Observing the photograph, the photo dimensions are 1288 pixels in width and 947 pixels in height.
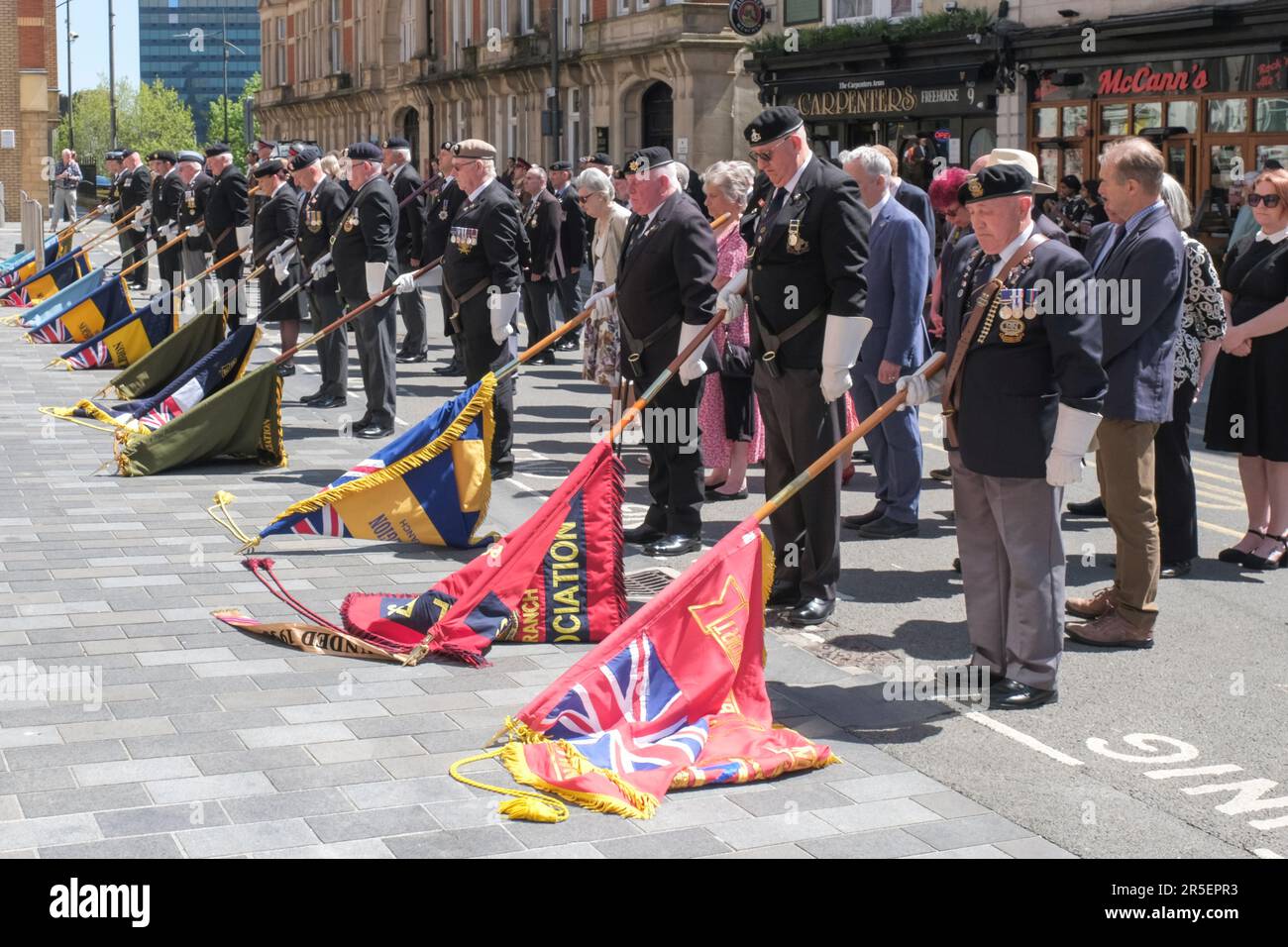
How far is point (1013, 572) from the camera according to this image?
20.1 ft

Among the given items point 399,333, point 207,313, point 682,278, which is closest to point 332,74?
point 399,333

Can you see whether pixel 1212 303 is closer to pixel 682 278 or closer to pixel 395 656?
pixel 682 278

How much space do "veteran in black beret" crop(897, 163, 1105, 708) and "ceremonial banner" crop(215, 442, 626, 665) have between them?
1.50m

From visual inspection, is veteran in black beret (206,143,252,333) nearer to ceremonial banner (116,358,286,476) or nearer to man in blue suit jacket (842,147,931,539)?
ceremonial banner (116,358,286,476)

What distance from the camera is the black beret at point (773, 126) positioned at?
7215 millimetres

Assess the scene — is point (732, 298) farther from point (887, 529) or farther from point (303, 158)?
point (303, 158)

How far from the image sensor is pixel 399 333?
20.4 m

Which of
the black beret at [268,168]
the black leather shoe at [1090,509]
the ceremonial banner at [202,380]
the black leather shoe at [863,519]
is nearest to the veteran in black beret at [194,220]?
the black beret at [268,168]

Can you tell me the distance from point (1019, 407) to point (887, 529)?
331 cm

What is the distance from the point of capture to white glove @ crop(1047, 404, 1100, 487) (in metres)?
5.84

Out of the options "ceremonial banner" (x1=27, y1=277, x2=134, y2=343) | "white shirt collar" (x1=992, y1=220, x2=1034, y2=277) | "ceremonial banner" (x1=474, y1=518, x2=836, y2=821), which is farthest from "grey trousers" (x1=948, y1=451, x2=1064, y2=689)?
"ceremonial banner" (x1=27, y1=277, x2=134, y2=343)

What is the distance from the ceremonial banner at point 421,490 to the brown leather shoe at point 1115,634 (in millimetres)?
3067

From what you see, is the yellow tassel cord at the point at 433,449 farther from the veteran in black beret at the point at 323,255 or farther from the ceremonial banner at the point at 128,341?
the ceremonial banner at the point at 128,341

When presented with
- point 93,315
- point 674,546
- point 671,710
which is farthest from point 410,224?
point 671,710
